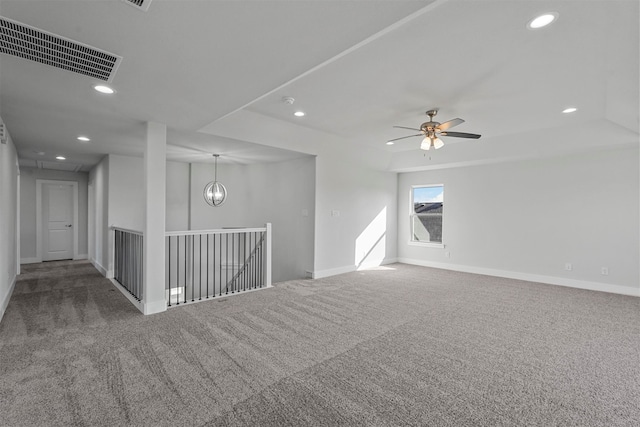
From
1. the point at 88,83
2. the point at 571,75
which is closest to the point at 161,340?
the point at 88,83

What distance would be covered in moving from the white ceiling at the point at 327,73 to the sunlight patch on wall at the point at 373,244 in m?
2.46

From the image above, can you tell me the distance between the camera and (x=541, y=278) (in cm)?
564

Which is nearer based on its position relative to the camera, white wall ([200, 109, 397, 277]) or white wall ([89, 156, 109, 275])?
white wall ([200, 109, 397, 277])

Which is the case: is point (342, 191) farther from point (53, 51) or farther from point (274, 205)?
point (53, 51)

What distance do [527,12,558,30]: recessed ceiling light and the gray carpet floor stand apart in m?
2.74

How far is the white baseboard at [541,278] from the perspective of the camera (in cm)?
487

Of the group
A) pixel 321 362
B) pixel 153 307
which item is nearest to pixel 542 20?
pixel 321 362

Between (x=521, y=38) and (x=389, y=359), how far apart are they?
293cm

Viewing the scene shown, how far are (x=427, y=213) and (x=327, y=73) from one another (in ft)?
17.0

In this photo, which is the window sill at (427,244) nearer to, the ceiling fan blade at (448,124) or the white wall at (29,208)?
the ceiling fan blade at (448,124)

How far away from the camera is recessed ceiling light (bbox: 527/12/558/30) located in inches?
84.4

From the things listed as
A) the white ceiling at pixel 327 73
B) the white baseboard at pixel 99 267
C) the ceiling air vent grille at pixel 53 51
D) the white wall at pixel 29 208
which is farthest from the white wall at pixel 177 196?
the ceiling air vent grille at pixel 53 51

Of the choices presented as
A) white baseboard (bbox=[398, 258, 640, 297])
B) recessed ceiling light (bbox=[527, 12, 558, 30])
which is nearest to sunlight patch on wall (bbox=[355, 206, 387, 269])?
white baseboard (bbox=[398, 258, 640, 297])

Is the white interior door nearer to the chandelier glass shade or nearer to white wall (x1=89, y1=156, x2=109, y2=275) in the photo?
white wall (x1=89, y1=156, x2=109, y2=275)
